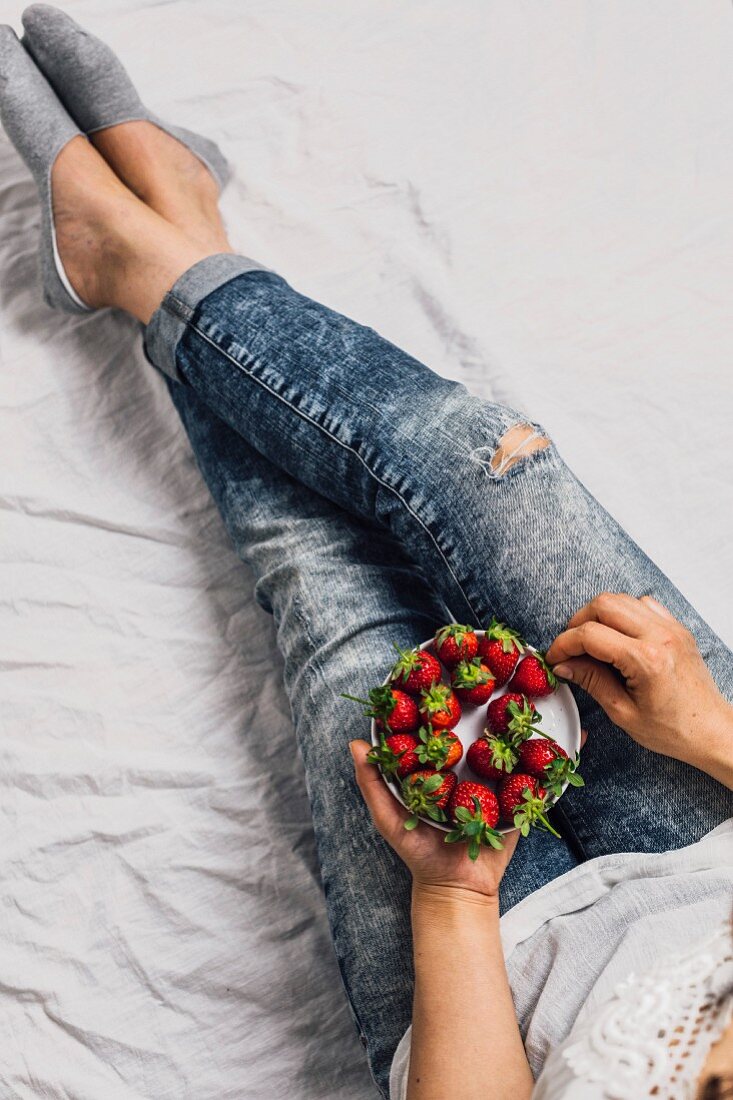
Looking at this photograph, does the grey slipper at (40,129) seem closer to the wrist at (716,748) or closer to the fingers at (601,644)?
the fingers at (601,644)

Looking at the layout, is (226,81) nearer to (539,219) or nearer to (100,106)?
(100,106)

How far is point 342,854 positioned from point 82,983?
0.33 m

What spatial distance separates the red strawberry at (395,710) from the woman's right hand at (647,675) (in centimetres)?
14

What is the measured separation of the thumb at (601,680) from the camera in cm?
72

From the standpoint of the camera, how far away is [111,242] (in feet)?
3.32

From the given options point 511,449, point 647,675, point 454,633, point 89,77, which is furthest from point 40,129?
point 647,675

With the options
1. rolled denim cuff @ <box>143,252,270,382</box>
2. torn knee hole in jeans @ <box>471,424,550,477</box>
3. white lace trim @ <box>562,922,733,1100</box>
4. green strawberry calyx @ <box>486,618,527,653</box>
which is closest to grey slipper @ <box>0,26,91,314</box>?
rolled denim cuff @ <box>143,252,270,382</box>

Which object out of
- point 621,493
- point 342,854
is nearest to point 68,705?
point 342,854

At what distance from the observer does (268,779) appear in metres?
0.92

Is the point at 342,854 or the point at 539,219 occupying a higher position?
the point at 539,219

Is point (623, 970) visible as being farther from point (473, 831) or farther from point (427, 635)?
point (427, 635)

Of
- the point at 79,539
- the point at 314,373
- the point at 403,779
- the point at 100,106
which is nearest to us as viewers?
the point at 403,779

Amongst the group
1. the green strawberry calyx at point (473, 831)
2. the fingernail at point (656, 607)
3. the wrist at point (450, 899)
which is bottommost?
the wrist at point (450, 899)

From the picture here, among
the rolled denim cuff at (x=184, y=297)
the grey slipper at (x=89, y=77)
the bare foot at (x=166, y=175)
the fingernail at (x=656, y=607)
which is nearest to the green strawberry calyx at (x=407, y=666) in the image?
the fingernail at (x=656, y=607)
